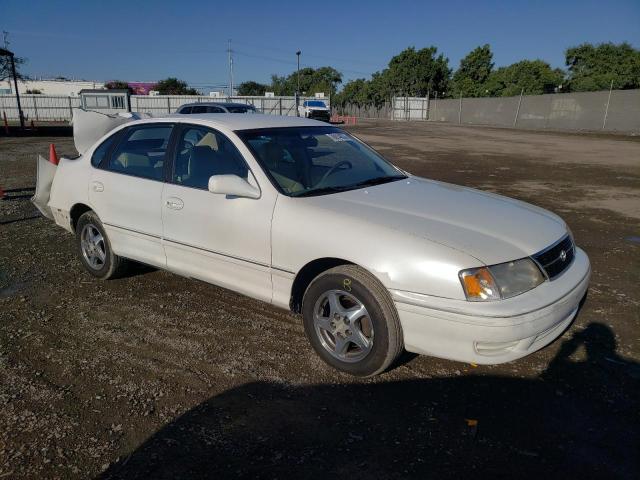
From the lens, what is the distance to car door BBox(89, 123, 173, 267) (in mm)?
4156

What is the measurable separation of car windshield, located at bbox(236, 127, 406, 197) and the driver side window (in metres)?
0.16

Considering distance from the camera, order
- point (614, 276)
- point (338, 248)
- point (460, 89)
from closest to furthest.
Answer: point (338, 248), point (614, 276), point (460, 89)

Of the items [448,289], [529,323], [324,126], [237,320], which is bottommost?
[237,320]

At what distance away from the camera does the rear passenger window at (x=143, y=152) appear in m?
4.22

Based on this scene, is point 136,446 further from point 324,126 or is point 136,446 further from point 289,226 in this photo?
point 324,126

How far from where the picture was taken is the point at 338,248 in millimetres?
3064

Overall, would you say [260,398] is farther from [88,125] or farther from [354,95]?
[354,95]

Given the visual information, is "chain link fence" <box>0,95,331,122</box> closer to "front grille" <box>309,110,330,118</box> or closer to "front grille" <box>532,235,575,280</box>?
"front grille" <box>309,110,330,118</box>

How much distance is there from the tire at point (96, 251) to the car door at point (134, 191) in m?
0.13

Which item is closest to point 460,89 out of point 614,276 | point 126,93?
point 126,93

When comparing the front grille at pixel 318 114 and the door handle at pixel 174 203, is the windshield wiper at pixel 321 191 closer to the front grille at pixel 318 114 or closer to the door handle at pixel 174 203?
the door handle at pixel 174 203

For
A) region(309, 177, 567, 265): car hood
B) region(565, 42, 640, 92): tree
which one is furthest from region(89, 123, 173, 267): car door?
region(565, 42, 640, 92): tree

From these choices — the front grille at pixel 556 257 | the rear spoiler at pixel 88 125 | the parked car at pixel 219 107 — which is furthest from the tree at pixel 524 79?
the front grille at pixel 556 257

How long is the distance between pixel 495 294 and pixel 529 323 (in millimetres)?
253
